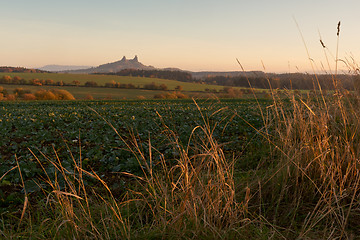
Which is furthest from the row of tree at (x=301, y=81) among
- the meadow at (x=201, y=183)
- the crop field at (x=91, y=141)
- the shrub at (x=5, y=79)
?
the shrub at (x=5, y=79)

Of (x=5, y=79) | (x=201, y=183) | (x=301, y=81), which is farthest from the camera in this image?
(x=5, y=79)

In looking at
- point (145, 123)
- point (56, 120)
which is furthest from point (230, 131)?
point (56, 120)

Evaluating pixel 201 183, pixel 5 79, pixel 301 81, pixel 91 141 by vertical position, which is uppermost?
pixel 5 79

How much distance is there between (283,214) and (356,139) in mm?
2099

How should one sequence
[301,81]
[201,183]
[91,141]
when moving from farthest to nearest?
1. [91,141]
2. [301,81]
3. [201,183]

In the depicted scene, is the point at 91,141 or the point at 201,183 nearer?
the point at 201,183

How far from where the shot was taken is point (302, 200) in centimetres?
345

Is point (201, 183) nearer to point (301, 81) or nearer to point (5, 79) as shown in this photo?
point (301, 81)

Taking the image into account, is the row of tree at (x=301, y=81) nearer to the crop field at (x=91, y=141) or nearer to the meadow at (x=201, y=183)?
the meadow at (x=201, y=183)

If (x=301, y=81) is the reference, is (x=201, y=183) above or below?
below

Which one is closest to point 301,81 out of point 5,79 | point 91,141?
point 91,141

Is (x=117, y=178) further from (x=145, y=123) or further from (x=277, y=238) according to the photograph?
(x=145, y=123)

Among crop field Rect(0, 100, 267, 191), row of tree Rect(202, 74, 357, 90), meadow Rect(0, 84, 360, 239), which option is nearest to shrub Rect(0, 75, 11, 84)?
crop field Rect(0, 100, 267, 191)

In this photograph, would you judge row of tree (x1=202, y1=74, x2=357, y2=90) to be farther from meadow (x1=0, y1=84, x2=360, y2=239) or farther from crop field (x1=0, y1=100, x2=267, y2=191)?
crop field (x1=0, y1=100, x2=267, y2=191)
